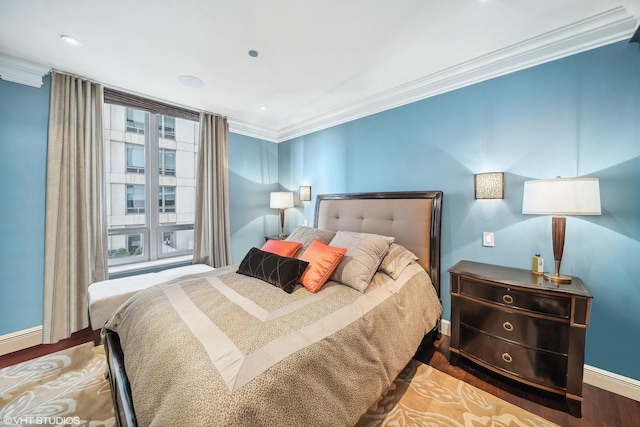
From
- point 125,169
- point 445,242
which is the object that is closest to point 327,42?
point 445,242

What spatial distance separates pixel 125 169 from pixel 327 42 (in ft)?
9.85

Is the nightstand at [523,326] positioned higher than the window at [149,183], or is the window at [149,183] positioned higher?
the window at [149,183]

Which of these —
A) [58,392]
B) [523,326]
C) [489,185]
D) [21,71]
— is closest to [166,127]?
[21,71]

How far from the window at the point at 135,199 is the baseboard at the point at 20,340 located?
146 cm

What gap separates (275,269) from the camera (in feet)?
6.30

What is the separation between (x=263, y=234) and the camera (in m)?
4.22

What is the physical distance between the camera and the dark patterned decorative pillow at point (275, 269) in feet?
6.00

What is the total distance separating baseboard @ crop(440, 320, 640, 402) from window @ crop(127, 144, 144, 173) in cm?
499

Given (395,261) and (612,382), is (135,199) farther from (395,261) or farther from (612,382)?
(612,382)

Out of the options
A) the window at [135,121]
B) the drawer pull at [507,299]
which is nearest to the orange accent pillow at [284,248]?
the drawer pull at [507,299]

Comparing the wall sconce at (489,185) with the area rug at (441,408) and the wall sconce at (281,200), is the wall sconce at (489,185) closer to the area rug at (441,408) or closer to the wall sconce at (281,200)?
the area rug at (441,408)

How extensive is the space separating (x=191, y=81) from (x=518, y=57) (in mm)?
3078

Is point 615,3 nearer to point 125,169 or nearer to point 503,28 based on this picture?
point 503,28

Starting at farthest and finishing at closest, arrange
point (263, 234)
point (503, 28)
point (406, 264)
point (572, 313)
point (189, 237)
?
1. point (263, 234)
2. point (189, 237)
3. point (406, 264)
4. point (503, 28)
5. point (572, 313)
